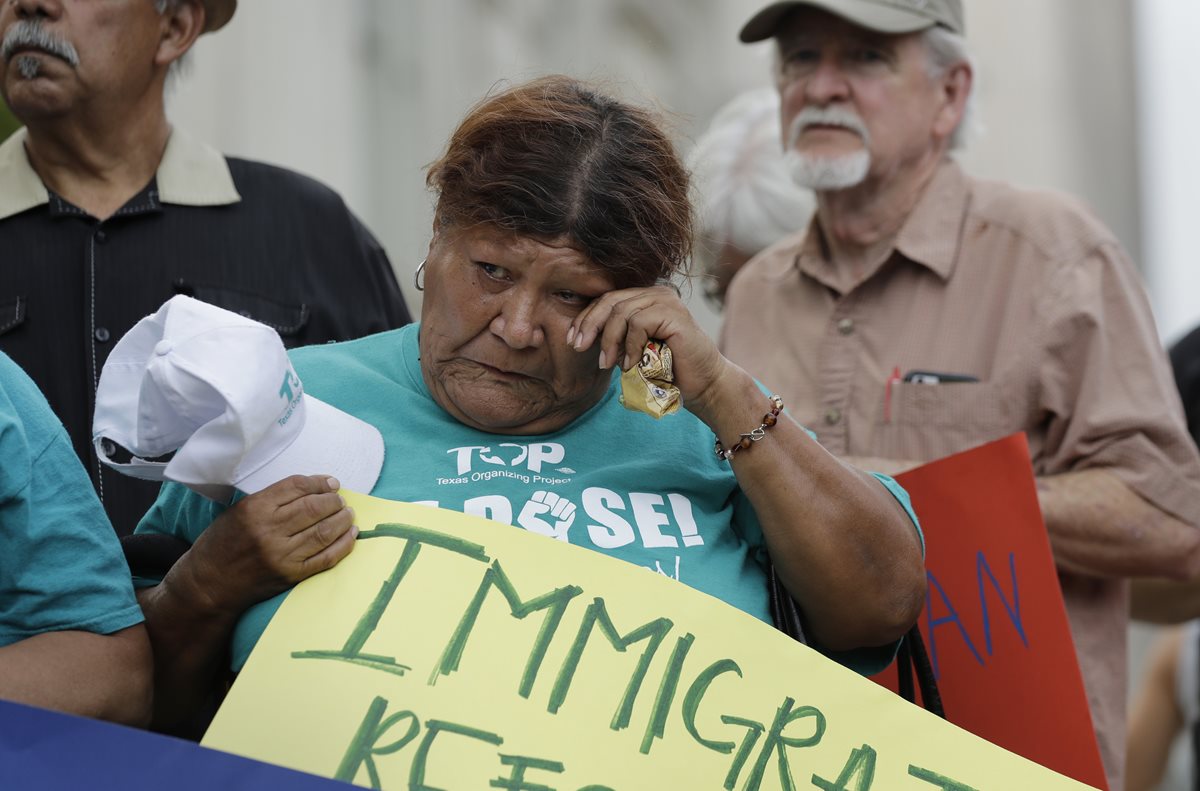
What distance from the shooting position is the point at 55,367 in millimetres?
2834

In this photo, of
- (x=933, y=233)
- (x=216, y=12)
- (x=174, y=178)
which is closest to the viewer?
(x=174, y=178)

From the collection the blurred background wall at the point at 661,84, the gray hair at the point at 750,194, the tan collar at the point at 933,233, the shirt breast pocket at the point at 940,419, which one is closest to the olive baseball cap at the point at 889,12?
the tan collar at the point at 933,233

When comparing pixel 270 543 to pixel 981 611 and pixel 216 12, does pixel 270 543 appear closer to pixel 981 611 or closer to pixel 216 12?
pixel 981 611

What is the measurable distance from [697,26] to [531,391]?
4739 mm

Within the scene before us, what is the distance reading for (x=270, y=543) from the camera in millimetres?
1897

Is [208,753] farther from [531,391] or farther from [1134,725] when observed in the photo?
[1134,725]

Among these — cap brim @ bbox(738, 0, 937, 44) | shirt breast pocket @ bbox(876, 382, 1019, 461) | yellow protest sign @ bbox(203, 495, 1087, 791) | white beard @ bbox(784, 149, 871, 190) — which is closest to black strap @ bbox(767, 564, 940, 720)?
yellow protest sign @ bbox(203, 495, 1087, 791)

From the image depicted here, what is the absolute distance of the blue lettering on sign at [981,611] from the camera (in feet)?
8.35

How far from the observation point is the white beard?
3.38m

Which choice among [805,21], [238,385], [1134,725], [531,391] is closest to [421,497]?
[531,391]

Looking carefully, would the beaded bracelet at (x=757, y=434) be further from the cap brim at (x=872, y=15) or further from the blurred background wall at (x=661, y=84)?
the blurred background wall at (x=661, y=84)

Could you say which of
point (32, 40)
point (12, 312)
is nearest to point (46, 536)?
point (12, 312)

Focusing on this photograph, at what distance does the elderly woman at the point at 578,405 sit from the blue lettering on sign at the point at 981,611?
38 cm

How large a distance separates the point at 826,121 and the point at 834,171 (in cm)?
14
